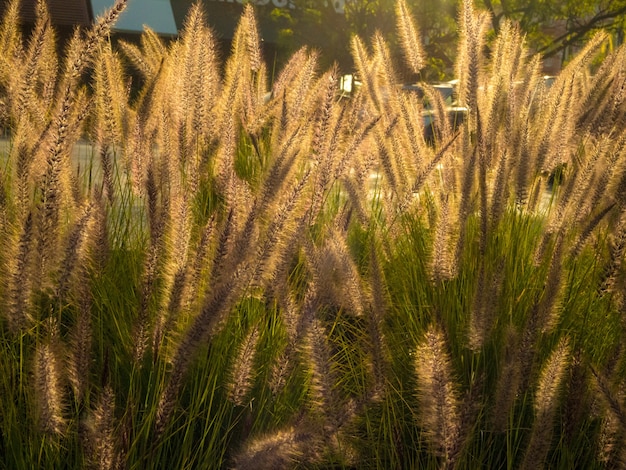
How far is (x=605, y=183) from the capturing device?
239 cm

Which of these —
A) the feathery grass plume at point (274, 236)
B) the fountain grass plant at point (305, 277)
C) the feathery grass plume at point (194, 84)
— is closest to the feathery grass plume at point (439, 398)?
the fountain grass plant at point (305, 277)

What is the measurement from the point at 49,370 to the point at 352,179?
134cm

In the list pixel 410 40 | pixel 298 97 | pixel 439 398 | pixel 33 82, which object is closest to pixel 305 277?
pixel 298 97

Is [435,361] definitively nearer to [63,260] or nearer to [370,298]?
[370,298]

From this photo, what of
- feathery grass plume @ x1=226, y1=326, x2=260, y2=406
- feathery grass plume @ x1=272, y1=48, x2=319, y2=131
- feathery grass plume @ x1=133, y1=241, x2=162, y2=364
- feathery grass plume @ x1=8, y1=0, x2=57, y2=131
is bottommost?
feathery grass plume @ x1=226, y1=326, x2=260, y2=406

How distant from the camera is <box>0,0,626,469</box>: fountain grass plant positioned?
5.33 feet

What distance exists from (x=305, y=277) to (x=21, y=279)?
38.2 inches

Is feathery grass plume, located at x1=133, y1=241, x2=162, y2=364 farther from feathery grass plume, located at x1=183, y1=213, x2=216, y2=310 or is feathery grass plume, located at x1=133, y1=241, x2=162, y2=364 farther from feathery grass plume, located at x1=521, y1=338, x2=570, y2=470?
feathery grass plume, located at x1=521, y1=338, x2=570, y2=470

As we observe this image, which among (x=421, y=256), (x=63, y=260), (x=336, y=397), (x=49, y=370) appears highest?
(x=63, y=260)

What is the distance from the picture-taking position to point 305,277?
Result: 245 centimetres

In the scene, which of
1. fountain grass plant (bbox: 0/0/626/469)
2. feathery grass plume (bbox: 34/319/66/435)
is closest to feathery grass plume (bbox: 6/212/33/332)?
fountain grass plant (bbox: 0/0/626/469)

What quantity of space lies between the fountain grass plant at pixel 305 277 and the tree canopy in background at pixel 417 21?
56.8 ft

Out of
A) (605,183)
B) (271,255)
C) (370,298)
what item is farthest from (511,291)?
(271,255)

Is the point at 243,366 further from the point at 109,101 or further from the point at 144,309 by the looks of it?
the point at 109,101
